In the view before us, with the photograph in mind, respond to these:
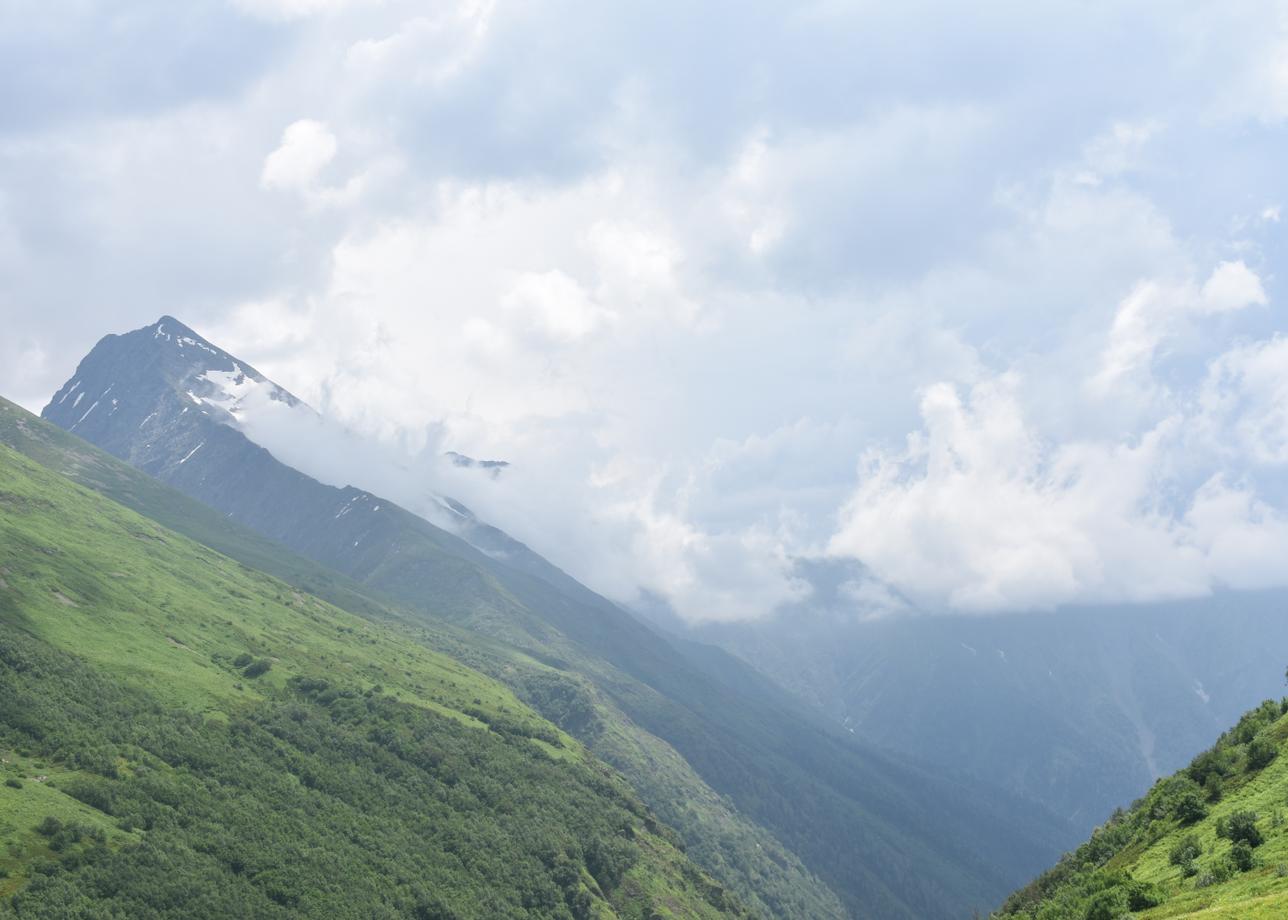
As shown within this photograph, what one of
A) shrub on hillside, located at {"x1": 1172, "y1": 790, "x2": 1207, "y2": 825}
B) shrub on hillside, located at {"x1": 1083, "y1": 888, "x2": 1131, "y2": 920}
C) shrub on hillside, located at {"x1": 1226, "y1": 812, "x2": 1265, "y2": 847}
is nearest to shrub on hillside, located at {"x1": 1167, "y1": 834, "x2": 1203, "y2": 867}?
shrub on hillside, located at {"x1": 1226, "y1": 812, "x2": 1265, "y2": 847}

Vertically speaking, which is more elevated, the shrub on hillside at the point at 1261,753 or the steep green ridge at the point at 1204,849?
the shrub on hillside at the point at 1261,753

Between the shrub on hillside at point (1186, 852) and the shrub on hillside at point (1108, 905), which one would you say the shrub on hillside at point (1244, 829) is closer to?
the shrub on hillside at point (1186, 852)

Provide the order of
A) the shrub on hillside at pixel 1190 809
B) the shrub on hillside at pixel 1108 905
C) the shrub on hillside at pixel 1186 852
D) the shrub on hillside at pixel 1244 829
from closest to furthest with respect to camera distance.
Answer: the shrub on hillside at pixel 1244 829 < the shrub on hillside at pixel 1108 905 < the shrub on hillside at pixel 1186 852 < the shrub on hillside at pixel 1190 809

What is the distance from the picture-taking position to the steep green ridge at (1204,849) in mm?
61281

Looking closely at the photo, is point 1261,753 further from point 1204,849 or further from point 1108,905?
point 1108,905

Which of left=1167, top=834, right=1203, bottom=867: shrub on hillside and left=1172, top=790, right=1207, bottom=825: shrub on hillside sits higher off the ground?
left=1172, top=790, right=1207, bottom=825: shrub on hillside

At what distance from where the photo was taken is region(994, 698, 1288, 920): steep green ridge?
61.3 meters

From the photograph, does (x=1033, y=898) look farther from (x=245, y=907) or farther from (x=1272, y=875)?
(x=245, y=907)

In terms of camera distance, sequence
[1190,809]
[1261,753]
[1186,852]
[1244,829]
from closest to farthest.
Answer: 1. [1244,829]
2. [1186,852]
3. [1190,809]
4. [1261,753]

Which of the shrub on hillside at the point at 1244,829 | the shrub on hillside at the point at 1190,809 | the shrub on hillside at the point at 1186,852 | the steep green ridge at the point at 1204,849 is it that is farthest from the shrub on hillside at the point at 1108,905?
the shrub on hillside at the point at 1190,809

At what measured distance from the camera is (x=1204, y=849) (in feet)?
253

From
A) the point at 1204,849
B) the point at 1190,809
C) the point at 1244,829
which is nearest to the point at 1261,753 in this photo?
the point at 1190,809

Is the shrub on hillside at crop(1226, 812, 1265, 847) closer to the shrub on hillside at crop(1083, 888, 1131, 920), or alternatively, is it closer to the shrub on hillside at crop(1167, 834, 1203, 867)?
the shrub on hillside at crop(1167, 834, 1203, 867)

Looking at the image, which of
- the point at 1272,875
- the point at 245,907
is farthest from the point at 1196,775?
the point at 245,907
